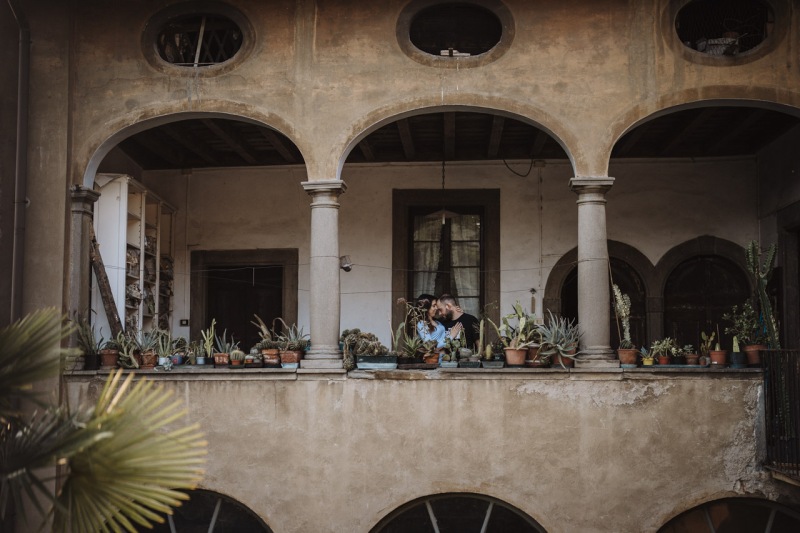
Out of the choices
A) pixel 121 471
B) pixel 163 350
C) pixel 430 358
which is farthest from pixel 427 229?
pixel 121 471

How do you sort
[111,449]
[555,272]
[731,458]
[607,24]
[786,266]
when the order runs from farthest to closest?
[555,272]
[786,266]
[607,24]
[731,458]
[111,449]

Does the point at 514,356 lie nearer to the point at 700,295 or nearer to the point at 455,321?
the point at 455,321

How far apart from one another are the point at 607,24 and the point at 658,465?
14.5 feet

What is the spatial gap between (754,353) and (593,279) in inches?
68.1

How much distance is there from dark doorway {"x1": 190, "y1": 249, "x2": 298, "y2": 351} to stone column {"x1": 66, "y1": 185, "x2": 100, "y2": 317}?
10.1 feet

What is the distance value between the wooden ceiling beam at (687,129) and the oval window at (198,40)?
5230 mm

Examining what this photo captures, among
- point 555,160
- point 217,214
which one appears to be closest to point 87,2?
point 217,214

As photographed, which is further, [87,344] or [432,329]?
[432,329]

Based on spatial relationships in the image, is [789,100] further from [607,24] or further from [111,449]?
[111,449]

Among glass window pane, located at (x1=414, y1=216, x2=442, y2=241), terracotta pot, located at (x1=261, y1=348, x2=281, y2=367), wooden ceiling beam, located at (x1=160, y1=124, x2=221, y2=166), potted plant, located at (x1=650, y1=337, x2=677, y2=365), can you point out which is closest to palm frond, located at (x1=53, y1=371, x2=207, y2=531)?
terracotta pot, located at (x1=261, y1=348, x2=281, y2=367)

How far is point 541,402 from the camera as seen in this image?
29.8ft

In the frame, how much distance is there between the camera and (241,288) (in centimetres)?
1288

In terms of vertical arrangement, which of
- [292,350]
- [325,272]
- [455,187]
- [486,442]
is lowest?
[486,442]

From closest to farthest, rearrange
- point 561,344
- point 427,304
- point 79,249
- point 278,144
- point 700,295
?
point 561,344 < point 79,249 < point 427,304 < point 278,144 < point 700,295
